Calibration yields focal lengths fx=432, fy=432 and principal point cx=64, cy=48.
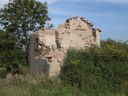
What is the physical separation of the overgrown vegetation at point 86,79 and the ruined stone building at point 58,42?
52cm

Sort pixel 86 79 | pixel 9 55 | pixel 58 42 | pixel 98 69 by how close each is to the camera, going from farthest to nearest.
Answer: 1. pixel 9 55
2. pixel 58 42
3. pixel 98 69
4. pixel 86 79

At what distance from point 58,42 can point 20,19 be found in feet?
19.4

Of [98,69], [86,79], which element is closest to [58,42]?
[98,69]

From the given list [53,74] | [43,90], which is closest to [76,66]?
[53,74]

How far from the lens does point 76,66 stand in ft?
68.9

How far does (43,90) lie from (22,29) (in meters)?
10.1

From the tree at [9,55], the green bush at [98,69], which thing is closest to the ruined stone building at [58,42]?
the green bush at [98,69]

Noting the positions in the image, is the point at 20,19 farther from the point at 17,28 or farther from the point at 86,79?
the point at 86,79

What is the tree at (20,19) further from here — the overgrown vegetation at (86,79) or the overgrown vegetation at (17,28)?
the overgrown vegetation at (86,79)

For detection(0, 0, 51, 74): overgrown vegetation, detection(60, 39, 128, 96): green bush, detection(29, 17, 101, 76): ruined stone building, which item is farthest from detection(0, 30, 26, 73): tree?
detection(60, 39, 128, 96): green bush

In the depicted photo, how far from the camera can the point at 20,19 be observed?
28047 mm

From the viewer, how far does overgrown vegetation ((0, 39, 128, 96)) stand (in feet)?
62.2

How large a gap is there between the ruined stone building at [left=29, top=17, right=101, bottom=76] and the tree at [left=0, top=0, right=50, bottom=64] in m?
3.87

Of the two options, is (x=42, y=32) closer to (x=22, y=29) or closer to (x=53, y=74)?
(x=53, y=74)
